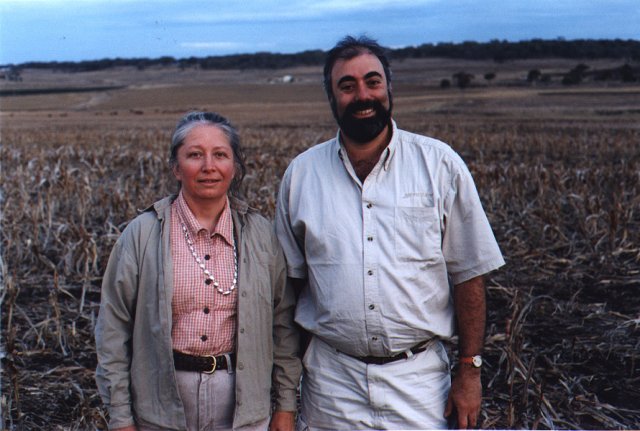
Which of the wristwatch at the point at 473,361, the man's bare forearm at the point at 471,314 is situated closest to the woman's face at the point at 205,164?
the man's bare forearm at the point at 471,314

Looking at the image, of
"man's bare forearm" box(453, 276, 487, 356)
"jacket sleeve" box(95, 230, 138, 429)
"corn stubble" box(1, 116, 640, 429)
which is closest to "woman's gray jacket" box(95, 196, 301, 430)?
"jacket sleeve" box(95, 230, 138, 429)

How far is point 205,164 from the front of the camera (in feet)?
7.70

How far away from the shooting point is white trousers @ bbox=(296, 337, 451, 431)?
99.7 inches

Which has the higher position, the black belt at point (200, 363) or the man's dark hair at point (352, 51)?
the man's dark hair at point (352, 51)

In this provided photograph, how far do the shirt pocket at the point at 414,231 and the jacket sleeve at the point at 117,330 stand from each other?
2.87ft

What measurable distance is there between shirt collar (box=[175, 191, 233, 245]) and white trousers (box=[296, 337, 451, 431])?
537mm

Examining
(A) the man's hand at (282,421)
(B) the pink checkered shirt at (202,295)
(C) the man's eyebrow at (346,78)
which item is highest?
(C) the man's eyebrow at (346,78)

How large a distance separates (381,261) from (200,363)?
0.68m

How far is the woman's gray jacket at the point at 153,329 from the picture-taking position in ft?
7.55

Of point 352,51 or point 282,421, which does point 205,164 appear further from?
point 282,421

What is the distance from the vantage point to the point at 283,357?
2594 mm

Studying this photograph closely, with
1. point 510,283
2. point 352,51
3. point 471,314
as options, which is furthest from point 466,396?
point 510,283

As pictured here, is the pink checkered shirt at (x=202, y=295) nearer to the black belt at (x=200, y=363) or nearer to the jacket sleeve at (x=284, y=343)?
the black belt at (x=200, y=363)

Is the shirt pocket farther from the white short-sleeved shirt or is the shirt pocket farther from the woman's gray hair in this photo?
the woman's gray hair
